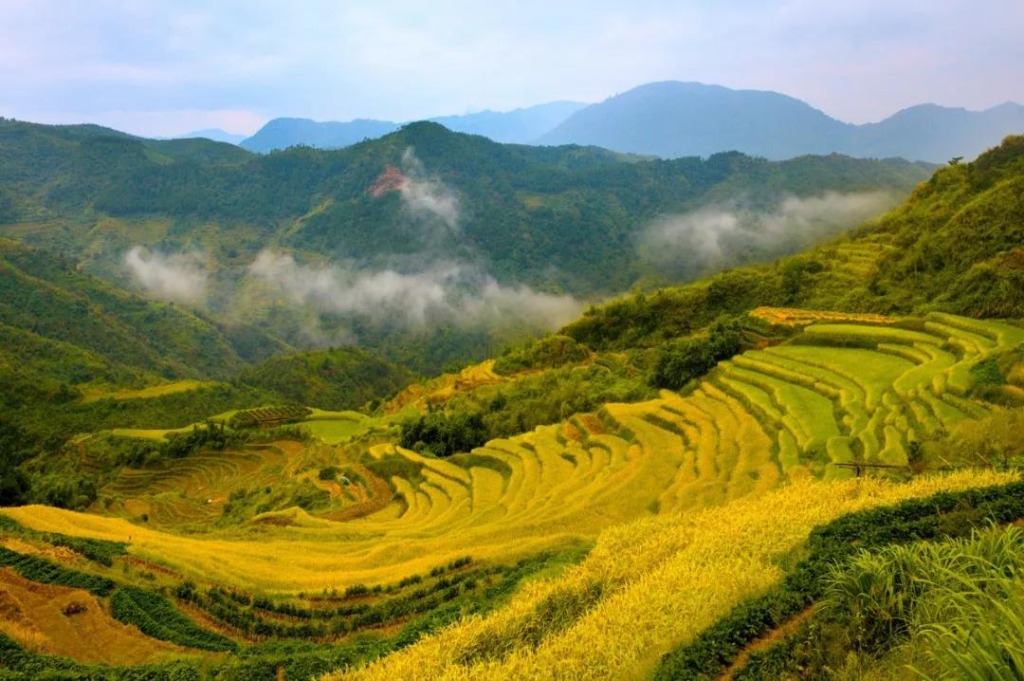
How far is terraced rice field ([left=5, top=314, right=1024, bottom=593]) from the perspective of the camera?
1402 centimetres

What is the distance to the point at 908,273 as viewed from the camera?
36.0m

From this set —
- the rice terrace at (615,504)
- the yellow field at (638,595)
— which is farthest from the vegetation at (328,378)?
the yellow field at (638,595)

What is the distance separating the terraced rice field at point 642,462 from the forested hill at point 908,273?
17.0ft

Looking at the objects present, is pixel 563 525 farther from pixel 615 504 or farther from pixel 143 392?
pixel 143 392

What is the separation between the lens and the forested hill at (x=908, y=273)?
28.4 metres

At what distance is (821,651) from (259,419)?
57394 millimetres

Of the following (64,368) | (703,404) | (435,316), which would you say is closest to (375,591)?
(703,404)

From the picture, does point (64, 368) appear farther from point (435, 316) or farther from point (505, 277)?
point (505, 277)

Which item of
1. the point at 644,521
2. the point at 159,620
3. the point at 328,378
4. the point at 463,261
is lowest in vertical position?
the point at 328,378

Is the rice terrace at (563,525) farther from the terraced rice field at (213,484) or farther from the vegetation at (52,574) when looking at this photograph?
the terraced rice field at (213,484)

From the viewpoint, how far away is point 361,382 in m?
104

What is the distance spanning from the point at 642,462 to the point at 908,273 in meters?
26.4

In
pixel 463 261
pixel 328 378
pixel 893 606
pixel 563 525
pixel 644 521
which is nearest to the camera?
pixel 893 606

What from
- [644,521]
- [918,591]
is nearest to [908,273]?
[644,521]
